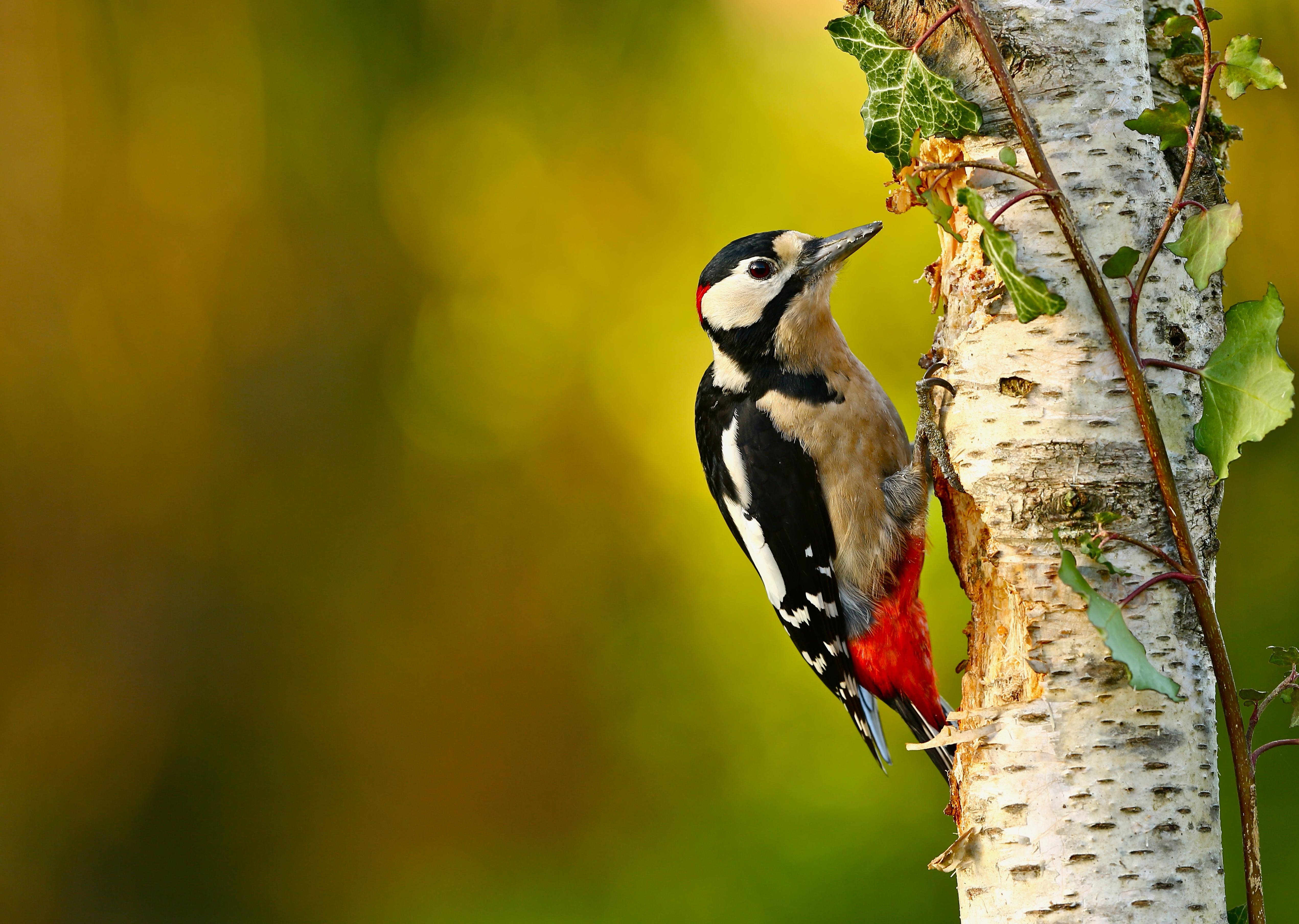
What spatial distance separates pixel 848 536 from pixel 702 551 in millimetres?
1193

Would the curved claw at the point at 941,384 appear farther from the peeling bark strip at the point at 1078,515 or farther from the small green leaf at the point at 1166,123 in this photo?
the small green leaf at the point at 1166,123

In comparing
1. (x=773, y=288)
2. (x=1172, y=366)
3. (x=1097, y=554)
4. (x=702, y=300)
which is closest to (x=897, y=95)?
(x=1172, y=366)

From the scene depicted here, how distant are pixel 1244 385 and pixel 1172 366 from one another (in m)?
0.05

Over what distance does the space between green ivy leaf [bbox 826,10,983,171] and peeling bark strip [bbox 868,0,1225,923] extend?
0.04 m

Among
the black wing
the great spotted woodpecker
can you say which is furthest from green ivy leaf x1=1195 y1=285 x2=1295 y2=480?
the black wing

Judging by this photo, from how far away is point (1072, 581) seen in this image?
732 mm

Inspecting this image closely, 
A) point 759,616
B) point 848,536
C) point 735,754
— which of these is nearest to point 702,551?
point 759,616

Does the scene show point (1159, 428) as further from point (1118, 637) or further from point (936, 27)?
point (936, 27)

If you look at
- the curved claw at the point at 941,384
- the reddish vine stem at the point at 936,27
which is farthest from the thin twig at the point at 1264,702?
the reddish vine stem at the point at 936,27

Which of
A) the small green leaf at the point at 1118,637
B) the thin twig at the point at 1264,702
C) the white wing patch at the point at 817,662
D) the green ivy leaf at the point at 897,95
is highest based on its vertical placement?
the green ivy leaf at the point at 897,95

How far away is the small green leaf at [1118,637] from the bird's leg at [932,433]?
21 cm

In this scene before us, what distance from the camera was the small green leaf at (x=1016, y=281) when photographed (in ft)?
2.46

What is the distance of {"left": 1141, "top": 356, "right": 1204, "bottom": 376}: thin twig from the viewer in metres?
0.75

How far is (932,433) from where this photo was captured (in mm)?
1186
